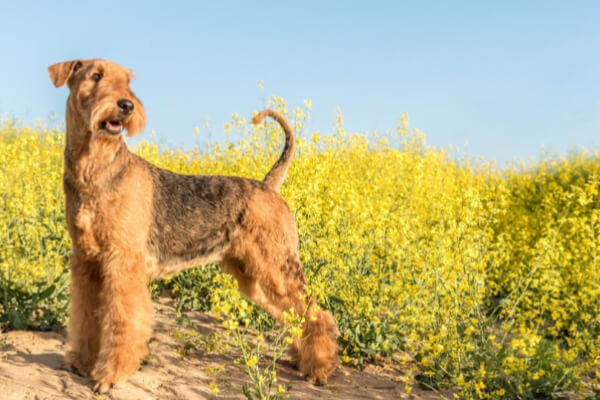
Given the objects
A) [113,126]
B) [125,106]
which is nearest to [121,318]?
[113,126]

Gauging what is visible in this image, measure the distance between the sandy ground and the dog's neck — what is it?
147cm

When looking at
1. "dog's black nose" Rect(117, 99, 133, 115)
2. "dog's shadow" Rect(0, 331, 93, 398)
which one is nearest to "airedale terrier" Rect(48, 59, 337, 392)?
"dog's black nose" Rect(117, 99, 133, 115)

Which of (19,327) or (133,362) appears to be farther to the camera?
(19,327)

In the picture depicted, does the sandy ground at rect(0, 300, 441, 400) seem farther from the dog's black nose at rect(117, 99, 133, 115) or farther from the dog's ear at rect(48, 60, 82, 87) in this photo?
the dog's ear at rect(48, 60, 82, 87)

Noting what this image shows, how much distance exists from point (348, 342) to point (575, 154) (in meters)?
12.7

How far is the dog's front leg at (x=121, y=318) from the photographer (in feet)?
13.0

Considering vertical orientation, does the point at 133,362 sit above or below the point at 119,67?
below

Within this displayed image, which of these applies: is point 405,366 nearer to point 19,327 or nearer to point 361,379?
point 361,379

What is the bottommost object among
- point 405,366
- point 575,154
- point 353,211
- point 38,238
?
point 405,366

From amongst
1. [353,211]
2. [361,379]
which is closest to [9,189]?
[353,211]

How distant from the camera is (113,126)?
12.5ft

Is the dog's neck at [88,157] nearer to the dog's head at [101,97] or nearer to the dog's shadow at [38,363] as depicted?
the dog's head at [101,97]

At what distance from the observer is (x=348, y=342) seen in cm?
527

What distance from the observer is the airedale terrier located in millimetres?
3967
